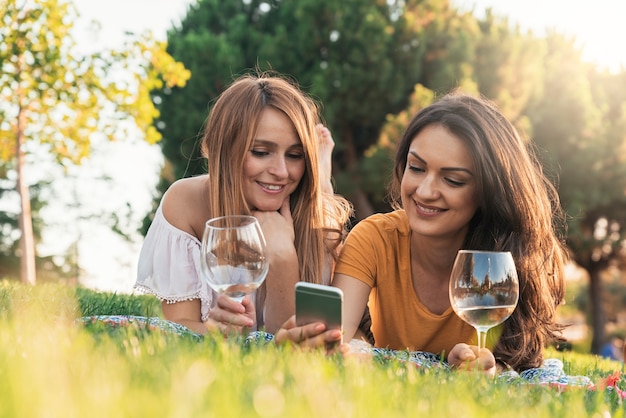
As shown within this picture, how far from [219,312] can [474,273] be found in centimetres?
110

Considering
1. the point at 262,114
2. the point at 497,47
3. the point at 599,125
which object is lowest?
the point at 262,114

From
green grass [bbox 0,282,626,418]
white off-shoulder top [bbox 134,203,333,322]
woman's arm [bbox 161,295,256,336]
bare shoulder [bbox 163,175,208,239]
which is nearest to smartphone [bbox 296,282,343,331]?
green grass [bbox 0,282,626,418]

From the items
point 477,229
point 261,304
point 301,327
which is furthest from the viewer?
point 261,304

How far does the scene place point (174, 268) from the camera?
15.5ft

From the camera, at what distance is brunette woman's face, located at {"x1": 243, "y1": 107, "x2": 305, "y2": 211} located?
4.46 metres

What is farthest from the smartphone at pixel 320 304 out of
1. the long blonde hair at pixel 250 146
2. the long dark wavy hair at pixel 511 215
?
the long blonde hair at pixel 250 146

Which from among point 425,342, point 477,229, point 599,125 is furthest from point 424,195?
point 599,125

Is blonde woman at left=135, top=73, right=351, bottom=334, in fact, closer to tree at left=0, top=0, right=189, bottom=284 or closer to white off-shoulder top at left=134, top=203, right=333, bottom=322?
white off-shoulder top at left=134, top=203, right=333, bottom=322

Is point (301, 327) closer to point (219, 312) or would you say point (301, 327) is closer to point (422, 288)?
point (219, 312)

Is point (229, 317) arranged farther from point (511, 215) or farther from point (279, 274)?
point (511, 215)

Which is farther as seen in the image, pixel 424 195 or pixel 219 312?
pixel 424 195

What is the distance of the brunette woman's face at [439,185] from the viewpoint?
3.97 metres

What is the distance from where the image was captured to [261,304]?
479 centimetres

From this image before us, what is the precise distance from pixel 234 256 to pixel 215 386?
48.8 inches
